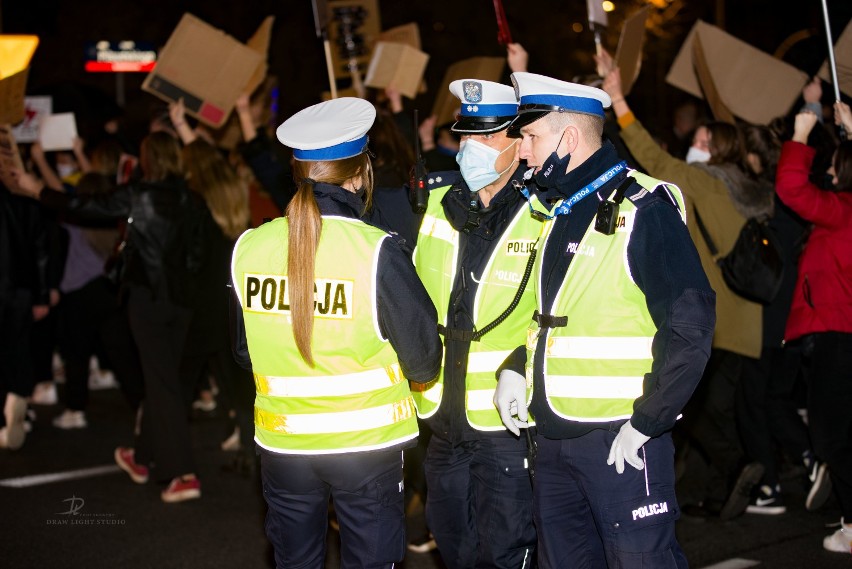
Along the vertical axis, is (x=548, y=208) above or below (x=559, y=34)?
above

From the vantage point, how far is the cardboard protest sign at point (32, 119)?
10.5m

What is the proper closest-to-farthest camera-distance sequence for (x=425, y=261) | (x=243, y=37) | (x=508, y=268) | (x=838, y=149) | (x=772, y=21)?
(x=508, y=268), (x=425, y=261), (x=838, y=149), (x=243, y=37), (x=772, y=21)

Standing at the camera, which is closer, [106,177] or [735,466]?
[735,466]

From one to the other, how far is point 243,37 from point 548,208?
20.7 metres

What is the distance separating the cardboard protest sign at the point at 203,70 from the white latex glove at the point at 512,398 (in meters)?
3.99

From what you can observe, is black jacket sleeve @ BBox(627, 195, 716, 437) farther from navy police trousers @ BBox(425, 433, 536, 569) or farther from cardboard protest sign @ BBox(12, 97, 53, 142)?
cardboard protest sign @ BBox(12, 97, 53, 142)

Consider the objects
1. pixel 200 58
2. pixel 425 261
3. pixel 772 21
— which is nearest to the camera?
pixel 425 261

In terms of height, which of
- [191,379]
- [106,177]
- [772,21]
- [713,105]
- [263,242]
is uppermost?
[263,242]

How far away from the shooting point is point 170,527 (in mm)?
6141

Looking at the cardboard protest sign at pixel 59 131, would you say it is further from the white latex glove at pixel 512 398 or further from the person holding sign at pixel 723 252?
the white latex glove at pixel 512 398

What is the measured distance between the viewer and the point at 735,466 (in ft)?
20.3

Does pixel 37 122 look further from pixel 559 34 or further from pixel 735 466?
pixel 559 34

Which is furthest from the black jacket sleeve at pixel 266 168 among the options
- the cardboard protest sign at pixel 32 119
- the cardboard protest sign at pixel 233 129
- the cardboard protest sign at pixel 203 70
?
the cardboard protest sign at pixel 32 119

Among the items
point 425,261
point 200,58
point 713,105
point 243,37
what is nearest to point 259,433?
point 425,261
